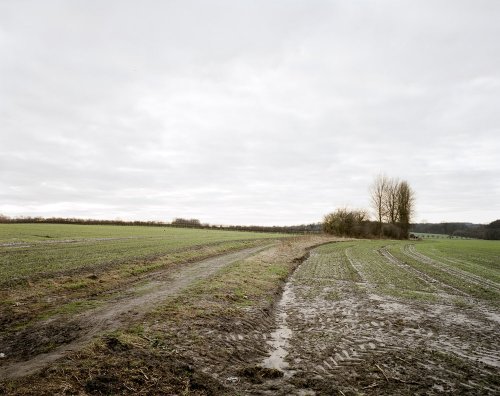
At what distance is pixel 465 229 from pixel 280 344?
608 feet

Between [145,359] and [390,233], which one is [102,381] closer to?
[145,359]

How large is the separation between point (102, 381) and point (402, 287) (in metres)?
16.3

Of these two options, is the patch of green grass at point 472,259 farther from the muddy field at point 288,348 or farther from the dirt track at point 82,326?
the dirt track at point 82,326

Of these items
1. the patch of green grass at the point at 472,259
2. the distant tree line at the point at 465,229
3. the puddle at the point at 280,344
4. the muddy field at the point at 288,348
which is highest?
the distant tree line at the point at 465,229

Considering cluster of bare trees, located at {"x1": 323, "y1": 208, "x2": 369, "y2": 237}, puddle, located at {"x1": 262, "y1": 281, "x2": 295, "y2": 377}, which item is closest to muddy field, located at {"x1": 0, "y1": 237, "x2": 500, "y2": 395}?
puddle, located at {"x1": 262, "y1": 281, "x2": 295, "y2": 377}

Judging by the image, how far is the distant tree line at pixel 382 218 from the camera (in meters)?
97.4

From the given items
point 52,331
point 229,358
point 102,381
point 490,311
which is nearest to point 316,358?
point 229,358

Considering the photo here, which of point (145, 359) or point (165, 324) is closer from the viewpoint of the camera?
point (145, 359)

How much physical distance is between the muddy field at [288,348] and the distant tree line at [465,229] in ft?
357

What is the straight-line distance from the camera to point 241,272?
70.1 feet

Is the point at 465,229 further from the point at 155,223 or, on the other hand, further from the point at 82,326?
the point at 82,326

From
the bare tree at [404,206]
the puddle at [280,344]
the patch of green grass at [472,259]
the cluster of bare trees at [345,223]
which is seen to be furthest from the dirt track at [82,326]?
the bare tree at [404,206]

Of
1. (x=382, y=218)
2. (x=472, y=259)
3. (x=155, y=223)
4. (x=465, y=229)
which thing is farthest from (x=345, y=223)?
(x=465, y=229)

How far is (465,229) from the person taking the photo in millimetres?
162250
